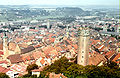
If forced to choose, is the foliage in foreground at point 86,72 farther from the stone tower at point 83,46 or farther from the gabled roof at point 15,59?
the gabled roof at point 15,59

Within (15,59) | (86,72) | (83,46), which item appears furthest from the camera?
(15,59)

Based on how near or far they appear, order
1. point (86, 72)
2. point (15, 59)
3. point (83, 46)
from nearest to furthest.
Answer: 1. point (86, 72)
2. point (83, 46)
3. point (15, 59)

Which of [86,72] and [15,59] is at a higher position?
[86,72]

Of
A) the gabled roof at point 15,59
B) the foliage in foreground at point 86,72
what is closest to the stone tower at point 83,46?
the foliage in foreground at point 86,72

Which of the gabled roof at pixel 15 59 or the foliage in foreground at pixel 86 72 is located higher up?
the foliage in foreground at pixel 86 72

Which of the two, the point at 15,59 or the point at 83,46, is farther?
the point at 15,59

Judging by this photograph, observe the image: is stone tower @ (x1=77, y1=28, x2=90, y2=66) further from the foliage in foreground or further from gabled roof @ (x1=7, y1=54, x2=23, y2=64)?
gabled roof @ (x1=7, y1=54, x2=23, y2=64)

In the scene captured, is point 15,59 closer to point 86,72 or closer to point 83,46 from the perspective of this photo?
point 83,46

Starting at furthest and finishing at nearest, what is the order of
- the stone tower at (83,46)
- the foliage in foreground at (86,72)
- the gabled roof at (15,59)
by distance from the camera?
the gabled roof at (15,59)
the stone tower at (83,46)
the foliage in foreground at (86,72)

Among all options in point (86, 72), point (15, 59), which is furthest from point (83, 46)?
point (15, 59)
